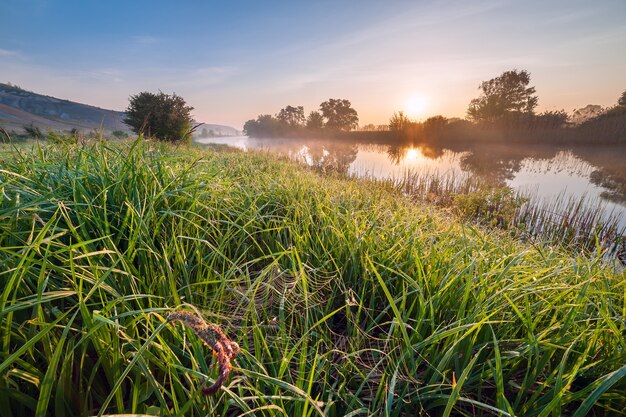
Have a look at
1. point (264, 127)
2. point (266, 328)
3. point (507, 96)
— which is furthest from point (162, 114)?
point (264, 127)

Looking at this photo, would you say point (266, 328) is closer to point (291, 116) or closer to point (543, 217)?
point (543, 217)

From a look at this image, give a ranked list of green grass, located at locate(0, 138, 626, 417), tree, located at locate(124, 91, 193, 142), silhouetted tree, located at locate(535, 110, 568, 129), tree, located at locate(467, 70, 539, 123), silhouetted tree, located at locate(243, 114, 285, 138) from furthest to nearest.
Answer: silhouetted tree, located at locate(243, 114, 285, 138)
tree, located at locate(467, 70, 539, 123)
silhouetted tree, located at locate(535, 110, 568, 129)
tree, located at locate(124, 91, 193, 142)
green grass, located at locate(0, 138, 626, 417)

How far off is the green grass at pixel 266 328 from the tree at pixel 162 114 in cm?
1473

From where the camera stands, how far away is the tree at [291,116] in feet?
222

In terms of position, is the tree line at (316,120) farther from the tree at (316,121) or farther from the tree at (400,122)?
the tree at (400,122)

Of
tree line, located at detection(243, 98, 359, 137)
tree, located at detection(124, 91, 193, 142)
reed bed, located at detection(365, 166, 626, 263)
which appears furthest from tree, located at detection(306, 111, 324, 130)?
reed bed, located at detection(365, 166, 626, 263)

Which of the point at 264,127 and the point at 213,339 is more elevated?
the point at 264,127

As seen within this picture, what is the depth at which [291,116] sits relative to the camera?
227 ft

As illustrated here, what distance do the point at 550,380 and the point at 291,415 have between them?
87cm

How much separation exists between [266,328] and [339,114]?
63.8 m

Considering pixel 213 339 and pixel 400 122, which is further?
pixel 400 122

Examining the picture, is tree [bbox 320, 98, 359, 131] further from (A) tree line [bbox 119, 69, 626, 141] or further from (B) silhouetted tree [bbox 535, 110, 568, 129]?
(B) silhouetted tree [bbox 535, 110, 568, 129]

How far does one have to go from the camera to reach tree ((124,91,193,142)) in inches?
560

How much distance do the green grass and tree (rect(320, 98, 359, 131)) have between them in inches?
2434
